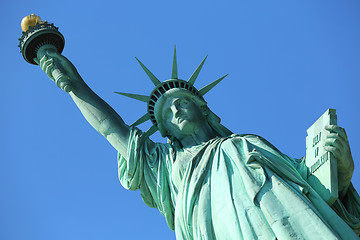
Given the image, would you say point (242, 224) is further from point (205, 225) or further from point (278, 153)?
point (278, 153)

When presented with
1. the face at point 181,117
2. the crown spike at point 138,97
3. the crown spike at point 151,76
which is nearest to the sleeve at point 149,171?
the face at point 181,117

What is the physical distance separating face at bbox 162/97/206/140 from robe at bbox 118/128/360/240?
1.12 ft

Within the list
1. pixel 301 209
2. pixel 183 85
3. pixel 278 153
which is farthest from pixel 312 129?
pixel 183 85

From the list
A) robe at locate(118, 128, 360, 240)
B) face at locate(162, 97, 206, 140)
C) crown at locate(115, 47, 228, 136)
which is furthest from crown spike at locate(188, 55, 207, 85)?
robe at locate(118, 128, 360, 240)

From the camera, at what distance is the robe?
11758 mm

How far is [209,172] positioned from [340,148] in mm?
1905

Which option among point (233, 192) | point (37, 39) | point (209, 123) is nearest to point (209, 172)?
point (233, 192)

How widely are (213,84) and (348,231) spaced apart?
4.22 m

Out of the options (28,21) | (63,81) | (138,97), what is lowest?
(138,97)

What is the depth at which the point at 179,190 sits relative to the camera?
517 inches

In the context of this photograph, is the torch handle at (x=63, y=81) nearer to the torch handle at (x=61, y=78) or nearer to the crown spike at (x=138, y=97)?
the torch handle at (x=61, y=78)

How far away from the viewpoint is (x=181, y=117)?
14156 millimetres

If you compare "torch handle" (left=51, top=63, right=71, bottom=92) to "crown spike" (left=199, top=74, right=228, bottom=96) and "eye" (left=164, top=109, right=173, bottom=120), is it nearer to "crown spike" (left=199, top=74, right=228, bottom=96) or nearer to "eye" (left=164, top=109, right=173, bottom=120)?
"eye" (left=164, top=109, right=173, bottom=120)

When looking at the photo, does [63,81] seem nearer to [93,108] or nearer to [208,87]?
[93,108]
